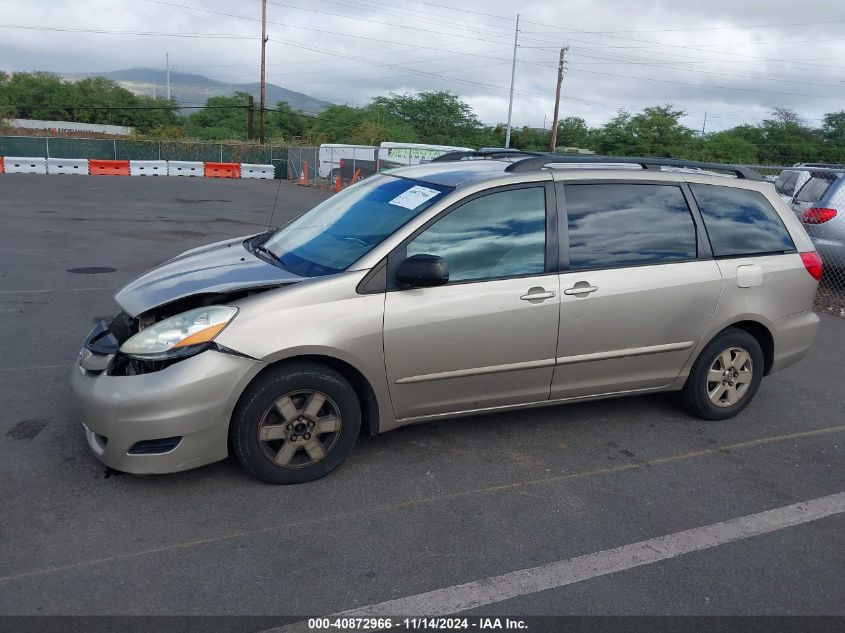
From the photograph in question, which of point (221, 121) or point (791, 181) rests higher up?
point (221, 121)

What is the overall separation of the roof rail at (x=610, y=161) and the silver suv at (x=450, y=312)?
0.02 m

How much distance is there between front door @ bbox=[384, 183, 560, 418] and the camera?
4.10 m

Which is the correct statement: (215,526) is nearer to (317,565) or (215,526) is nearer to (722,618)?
(317,565)

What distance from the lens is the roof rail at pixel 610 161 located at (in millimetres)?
4665

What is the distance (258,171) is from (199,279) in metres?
33.0

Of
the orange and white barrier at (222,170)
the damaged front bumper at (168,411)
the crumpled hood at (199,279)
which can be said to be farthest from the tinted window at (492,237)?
the orange and white barrier at (222,170)

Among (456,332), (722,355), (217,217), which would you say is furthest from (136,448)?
(217,217)

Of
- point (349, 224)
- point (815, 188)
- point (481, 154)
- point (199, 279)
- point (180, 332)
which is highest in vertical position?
point (481, 154)

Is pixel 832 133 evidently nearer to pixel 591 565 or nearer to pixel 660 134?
pixel 660 134

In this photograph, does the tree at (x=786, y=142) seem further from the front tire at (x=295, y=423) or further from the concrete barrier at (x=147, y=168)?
the front tire at (x=295, y=423)

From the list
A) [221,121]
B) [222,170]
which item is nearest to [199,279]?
[222,170]

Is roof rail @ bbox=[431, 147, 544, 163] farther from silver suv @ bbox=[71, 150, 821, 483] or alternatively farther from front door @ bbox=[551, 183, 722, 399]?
front door @ bbox=[551, 183, 722, 399]

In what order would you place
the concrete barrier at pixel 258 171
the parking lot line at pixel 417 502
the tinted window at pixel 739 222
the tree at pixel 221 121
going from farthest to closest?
the tree at pixel 221 121 → the concrete barrier at pixel 258 171 → the tinted window at pixel 739 222 → the parking lot line at pixel 417 502

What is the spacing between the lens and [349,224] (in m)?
4.68
